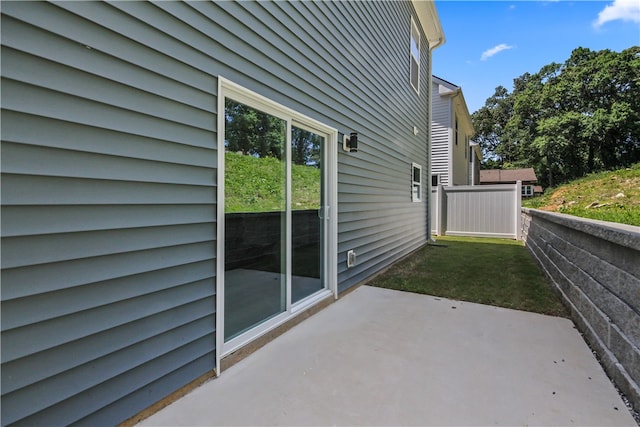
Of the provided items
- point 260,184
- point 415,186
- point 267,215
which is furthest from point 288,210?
point 415,186

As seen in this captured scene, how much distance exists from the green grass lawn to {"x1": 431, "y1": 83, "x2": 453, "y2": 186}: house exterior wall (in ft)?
16.9

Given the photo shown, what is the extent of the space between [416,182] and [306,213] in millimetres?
4704

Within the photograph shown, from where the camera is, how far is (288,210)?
2.87 m

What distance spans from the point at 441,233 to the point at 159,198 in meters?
9.44

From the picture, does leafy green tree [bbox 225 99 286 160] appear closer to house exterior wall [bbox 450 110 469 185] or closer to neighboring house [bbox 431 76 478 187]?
neighboring house [bbox 431 76 478 187]

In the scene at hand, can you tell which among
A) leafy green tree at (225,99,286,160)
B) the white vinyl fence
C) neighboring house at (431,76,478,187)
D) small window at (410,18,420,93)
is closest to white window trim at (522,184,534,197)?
neighboring house at (431,76,478,187)

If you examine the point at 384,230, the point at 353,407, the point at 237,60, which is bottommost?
the point at 353,407

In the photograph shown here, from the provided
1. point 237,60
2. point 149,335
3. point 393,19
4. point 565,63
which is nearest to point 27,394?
point 149,335

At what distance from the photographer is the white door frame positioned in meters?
2.06

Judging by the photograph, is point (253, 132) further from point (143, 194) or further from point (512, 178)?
point (512, 178)

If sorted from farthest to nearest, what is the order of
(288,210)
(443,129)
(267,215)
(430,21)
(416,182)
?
(443,129) < (430,21) < (416,182) < (288,210) < (267,215)

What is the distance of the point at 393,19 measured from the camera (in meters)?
5.43

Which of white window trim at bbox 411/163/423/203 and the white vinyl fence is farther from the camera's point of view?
the white vinyl fence

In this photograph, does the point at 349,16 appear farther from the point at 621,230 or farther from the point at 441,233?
the point at 441,233
